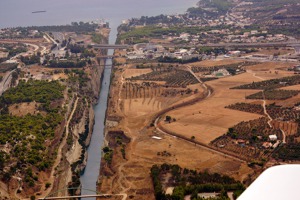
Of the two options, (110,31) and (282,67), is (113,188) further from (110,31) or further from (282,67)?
(110,31)

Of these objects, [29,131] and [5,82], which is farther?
[5,82]

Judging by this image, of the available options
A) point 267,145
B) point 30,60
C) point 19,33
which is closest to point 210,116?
point 267,145

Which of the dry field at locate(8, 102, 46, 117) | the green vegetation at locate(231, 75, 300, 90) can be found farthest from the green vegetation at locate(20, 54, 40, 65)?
the green vegetation at locate(231, 75, 300, 90)

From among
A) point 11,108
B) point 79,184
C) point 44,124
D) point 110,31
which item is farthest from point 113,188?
point 110,31

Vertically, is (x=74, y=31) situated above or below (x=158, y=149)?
above

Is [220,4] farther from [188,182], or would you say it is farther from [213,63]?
[188,182]

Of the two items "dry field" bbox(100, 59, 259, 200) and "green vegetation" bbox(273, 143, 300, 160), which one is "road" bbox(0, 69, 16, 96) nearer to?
"dry field" bbox(100, 59, 259, 200)
